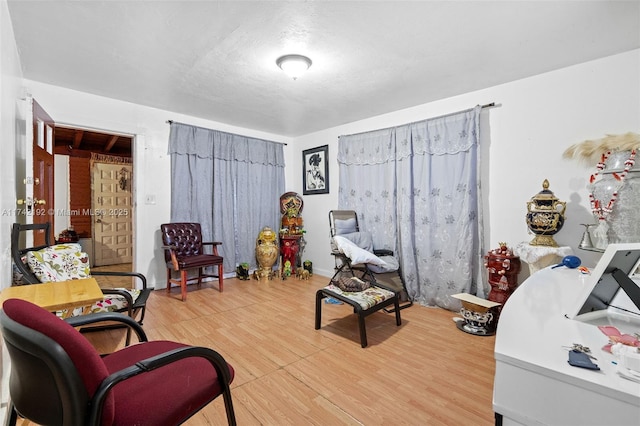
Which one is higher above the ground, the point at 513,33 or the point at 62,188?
the point at 513,33

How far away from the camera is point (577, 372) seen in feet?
2.07

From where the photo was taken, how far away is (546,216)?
2.49 metres

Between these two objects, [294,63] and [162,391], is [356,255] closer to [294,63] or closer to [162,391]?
[294,63]

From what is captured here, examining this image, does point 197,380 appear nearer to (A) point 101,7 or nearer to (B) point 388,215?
(A) point 101,7

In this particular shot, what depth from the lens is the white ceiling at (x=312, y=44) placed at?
75.9 inches

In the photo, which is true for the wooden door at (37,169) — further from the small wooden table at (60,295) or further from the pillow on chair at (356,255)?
the pillow on chair at (356,255)

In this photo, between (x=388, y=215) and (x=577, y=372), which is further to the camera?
(x=388, y=215)

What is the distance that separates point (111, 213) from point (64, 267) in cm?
439

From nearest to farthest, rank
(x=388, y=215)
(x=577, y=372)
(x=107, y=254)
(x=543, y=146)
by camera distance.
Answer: (x=577, y=372), (x=543, y=146), (x=388, y=215), (x=107, y=254)

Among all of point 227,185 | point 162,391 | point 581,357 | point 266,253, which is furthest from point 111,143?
point 581,357

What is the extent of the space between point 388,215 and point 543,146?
1.82 metres

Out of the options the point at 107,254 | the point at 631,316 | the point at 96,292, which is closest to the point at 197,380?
the point at 96,292

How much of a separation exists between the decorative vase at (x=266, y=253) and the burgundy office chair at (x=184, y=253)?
30.8 inches

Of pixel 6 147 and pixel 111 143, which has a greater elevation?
pixel 111 143
